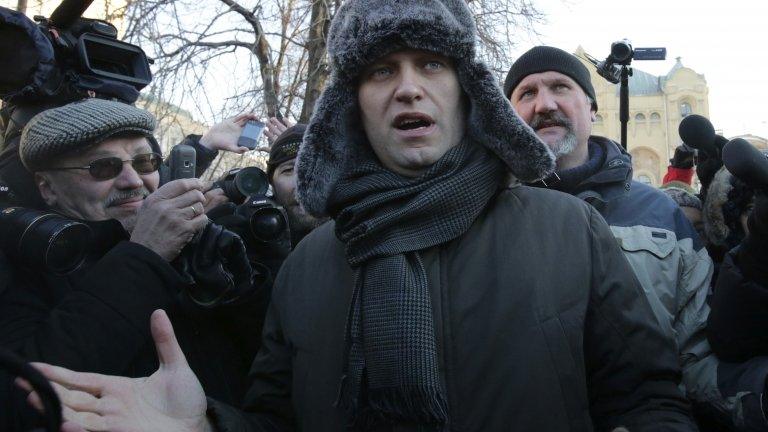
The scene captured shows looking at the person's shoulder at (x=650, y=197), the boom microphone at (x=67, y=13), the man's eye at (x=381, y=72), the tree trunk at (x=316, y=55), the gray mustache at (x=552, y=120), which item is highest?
the tree trunk at (x=316, y=55)

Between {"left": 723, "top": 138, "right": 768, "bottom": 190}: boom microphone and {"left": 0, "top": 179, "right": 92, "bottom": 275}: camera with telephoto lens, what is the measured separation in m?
1.82

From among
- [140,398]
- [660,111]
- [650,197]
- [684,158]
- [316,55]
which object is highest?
[660,111]

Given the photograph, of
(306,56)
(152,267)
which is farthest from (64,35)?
(306,56)

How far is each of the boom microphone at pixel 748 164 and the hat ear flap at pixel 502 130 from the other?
465mm

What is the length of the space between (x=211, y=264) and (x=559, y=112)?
1.72m

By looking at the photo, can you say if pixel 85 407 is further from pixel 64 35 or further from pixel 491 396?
pixel 64 35

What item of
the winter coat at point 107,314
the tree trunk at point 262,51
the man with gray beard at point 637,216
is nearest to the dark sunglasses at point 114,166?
the winter coat at point 107,314

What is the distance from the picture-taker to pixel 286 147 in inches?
135

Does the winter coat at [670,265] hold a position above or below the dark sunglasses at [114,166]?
below

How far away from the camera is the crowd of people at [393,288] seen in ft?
5.14

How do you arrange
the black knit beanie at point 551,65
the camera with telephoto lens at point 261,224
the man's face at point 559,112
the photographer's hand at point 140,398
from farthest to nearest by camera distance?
the black knit beanie at point 551,65, the man's face at point 559,112, the camera with telephoto lens at point 261,224, the photographer's hand at point 140,398

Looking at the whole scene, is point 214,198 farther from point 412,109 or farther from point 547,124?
point 547,124

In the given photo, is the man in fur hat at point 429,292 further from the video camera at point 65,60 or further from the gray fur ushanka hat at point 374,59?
the video camera at point 65,60

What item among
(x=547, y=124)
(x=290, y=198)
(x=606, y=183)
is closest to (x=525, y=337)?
(x=606, y=183)
